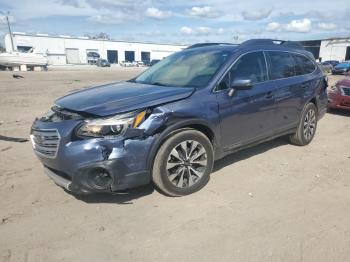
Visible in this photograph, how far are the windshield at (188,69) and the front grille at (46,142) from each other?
166 centimetres

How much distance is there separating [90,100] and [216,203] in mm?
1892

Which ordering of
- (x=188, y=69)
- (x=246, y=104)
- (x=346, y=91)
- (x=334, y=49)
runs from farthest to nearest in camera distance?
(x=334, y=49)
(x=346, y=91)
(x=188, y=69)
(x=246, y=104)

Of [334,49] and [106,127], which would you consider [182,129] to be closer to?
[106,127]

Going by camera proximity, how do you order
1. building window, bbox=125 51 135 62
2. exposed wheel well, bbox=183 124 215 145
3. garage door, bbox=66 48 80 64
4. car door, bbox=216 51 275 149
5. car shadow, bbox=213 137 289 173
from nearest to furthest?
exposed wheel well, bbox=183 124 215 145
car door, bbox=216 51 275 149
car shadow, bbox=213 137 289 173
garage door, bbox=66 48 80 64
building window, bbox=125 51 135 62

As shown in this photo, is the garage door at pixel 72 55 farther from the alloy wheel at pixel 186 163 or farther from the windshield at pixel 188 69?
the alloy wheel at pixel 186 163

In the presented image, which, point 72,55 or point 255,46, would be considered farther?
point 72,55

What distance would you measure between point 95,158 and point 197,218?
4.09 ft

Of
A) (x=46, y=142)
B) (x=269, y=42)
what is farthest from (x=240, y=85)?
(x=46, y=142)

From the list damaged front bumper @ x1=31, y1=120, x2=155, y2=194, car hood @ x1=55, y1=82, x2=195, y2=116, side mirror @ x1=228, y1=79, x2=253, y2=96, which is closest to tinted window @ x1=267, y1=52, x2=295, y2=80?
side mirror @ x1=228, y1=79, x2=253, y2=96

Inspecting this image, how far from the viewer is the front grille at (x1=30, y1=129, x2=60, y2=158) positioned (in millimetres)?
3637

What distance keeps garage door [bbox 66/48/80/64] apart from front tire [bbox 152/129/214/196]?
75974 millimetres

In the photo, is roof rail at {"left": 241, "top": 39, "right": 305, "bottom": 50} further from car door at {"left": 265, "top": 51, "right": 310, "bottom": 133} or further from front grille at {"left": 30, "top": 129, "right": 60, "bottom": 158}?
front grille at {"left": 30, "top": 129, "right": 60, "bottom": 158}

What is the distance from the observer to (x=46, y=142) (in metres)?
3.76

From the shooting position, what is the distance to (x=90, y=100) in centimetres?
397
